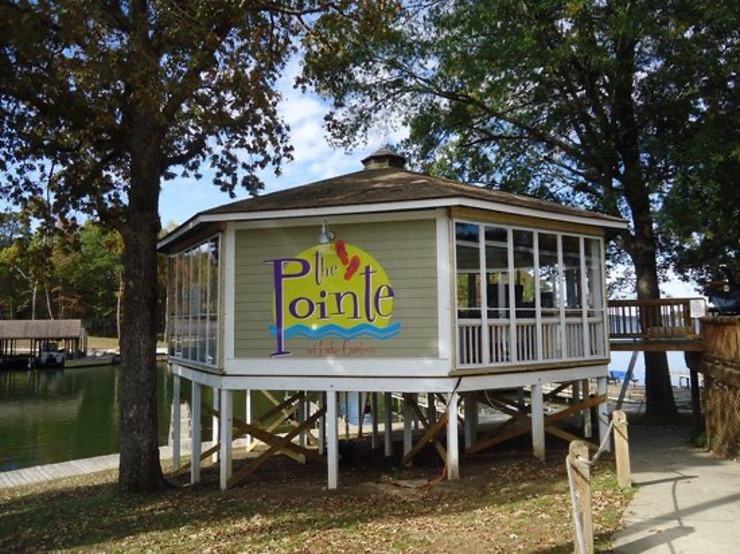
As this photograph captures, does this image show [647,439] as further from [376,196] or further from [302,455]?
[376,196]

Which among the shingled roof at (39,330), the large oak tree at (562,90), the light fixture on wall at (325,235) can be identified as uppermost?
the large oak tree at (562,90)

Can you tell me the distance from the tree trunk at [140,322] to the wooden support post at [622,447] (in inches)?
293

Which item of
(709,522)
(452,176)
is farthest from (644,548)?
(452,176)

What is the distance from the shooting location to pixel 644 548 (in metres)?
5.73

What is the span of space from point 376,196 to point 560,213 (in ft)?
11.0

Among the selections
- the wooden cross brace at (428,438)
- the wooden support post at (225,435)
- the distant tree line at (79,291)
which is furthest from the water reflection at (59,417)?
the distant tree line at (79,291)

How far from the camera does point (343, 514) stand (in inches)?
309

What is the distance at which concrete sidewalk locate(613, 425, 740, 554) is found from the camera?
19.2 feet

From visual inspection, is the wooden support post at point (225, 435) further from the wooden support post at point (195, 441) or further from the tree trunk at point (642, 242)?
the tree trunk at point (642, 242)

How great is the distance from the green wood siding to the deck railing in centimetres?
666

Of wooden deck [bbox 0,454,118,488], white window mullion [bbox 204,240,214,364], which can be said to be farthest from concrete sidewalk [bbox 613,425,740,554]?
wooden deck [bbox 0,454,118,488]

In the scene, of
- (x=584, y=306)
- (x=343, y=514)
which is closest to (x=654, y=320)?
(x=584, y=306)

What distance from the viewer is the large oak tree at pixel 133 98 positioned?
925 cm

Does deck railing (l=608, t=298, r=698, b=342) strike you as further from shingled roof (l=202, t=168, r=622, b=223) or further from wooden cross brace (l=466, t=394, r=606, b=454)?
shingled roof (l=202, t=168, r=622, b=223)
